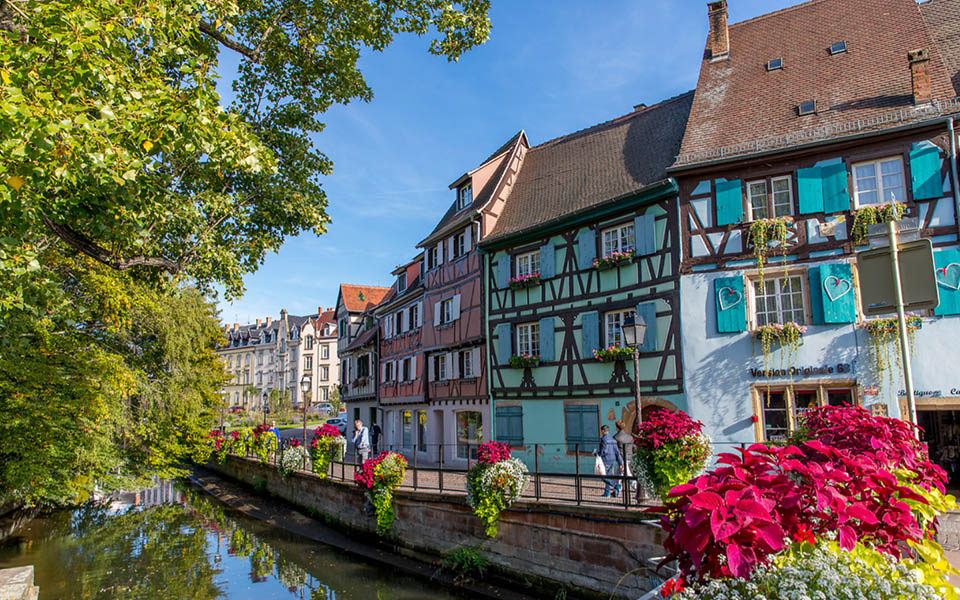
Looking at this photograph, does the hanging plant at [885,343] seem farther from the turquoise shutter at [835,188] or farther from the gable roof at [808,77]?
the gable roof at [808,77]

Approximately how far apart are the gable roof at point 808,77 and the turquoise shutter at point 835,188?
0.74 meters

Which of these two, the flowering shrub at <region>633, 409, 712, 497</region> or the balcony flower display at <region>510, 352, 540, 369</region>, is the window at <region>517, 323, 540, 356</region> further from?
the flowering shrub at <region>633, 409, 712, 497</region>

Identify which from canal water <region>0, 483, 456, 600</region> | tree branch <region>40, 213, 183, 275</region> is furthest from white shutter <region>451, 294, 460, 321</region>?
tree branch <region>40, 213, 183, 275</region>

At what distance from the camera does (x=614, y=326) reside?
17.3 m

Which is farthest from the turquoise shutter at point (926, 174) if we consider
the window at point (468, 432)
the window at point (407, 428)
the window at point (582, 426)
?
the window at point (407, 428)

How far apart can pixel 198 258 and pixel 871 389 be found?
1323 cm

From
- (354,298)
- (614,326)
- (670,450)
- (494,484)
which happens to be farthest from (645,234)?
(354,298)

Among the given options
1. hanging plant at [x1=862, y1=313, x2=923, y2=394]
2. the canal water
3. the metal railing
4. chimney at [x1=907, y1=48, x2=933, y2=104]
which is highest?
chimney at [x1=907, y1=48, x2=933, y2=104]

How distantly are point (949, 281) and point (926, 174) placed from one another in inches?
88.5

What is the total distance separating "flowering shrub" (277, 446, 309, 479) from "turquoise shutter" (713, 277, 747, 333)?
1415 cm

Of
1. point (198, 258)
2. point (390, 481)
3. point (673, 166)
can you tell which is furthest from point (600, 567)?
point (673, 166)

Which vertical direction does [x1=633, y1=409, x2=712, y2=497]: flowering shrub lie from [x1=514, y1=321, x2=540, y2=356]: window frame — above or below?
below

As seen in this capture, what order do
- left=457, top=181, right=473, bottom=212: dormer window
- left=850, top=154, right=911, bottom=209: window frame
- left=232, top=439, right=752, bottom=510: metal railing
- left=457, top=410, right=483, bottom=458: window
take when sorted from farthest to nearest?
left=457, top=181, right=473, bottom=212: dormer window, left=457, top=410, right=483, bottom=458: window, left=850, top=154, right=911, bottom=209: window frame, left=232, top=439, right=752, bottom=510: metal railing

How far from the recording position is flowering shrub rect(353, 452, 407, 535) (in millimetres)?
15055
